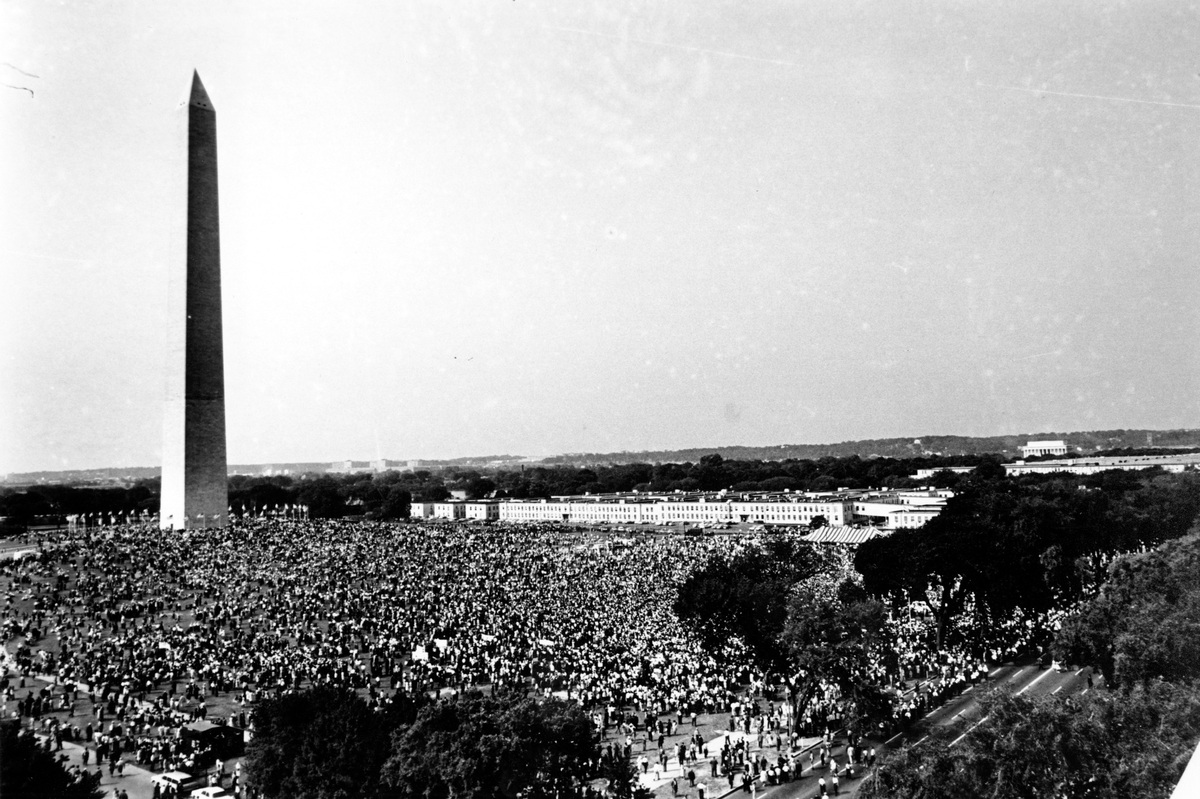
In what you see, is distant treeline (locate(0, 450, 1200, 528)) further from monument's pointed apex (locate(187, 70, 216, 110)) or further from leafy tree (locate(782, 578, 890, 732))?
leafy tree (locate(782, 578, 890, 732))

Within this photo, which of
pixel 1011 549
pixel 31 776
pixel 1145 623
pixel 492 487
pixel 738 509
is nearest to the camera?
pixel 31 776

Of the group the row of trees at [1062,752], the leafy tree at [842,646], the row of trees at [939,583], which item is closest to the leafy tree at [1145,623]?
the row of trees at [939,583]

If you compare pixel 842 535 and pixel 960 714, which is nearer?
pixel 960 714

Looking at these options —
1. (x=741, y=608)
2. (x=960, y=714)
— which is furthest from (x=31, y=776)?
(x=741, y=608)

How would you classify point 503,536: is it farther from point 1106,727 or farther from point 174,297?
point 1106,727

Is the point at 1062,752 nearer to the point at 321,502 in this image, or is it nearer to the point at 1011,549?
the point at 1011,549

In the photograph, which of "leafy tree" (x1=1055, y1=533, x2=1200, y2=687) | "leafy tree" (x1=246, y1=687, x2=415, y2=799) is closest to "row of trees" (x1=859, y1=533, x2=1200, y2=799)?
"leafy tree" (x1=1055, y1=533, x2=1200, y2=687)
